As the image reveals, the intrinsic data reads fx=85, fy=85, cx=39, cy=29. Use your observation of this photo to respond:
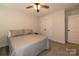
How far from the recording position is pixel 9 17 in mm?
1878

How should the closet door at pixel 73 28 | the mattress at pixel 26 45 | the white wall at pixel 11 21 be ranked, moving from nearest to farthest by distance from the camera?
the mattress at pixel 26 45, the white wall at pixel 11 21, the closet door at pixel 73 28

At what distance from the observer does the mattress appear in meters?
1.66

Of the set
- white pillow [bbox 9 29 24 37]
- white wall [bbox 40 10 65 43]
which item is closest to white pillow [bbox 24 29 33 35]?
white pillow [bbox 9 29 24 37]

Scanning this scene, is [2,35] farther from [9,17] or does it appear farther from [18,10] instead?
[18,10]

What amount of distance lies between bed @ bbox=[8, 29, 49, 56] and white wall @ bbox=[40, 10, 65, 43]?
216 mm

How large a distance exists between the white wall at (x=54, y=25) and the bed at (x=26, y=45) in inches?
8.5

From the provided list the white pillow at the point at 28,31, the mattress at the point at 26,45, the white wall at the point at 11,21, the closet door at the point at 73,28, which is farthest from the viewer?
the closet door at the point at 73,28

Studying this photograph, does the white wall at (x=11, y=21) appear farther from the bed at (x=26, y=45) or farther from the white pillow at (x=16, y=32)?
the bed at (x=26, y=45)

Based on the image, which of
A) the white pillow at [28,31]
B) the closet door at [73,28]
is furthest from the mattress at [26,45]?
the closet door at [73,28]

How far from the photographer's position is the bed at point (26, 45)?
1.66 metres

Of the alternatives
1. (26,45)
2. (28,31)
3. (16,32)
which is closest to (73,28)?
(28,31)

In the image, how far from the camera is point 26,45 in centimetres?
188

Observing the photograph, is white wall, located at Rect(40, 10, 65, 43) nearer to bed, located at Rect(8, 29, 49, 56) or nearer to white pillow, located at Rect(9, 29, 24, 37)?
bed, located at Rect(8, 29, 49, 56)

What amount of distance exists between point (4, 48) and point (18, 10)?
935mm
